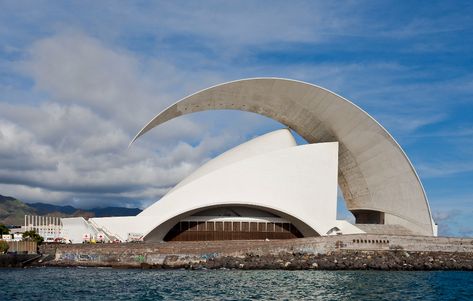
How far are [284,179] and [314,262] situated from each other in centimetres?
791

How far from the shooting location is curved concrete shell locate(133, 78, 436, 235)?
35719mm

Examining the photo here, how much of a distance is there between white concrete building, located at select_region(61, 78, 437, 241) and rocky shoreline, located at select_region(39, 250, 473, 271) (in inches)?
166

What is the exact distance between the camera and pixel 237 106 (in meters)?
38.0

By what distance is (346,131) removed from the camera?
123 ft

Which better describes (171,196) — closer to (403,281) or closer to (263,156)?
(263,156)

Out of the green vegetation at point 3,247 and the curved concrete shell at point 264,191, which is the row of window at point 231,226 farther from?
the green vegetation at point 3,247

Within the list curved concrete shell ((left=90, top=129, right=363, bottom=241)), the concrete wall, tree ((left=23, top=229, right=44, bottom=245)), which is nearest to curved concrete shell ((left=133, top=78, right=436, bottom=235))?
Result: curved concrete shell ((left=90, top=129, right=363, bottom=241))

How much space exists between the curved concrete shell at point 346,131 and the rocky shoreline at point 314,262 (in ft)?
20.1

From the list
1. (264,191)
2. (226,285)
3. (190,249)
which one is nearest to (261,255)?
(190,249)

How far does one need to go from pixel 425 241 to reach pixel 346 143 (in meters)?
8.20

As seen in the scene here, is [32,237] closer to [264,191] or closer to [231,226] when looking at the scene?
[231,226]

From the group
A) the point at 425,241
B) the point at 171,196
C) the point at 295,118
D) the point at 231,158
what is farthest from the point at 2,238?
the point at 425,241

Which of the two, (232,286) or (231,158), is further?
(231,158)

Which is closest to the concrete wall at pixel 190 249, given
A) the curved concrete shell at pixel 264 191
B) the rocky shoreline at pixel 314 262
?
the rocky shoreline at pixel 314 262
